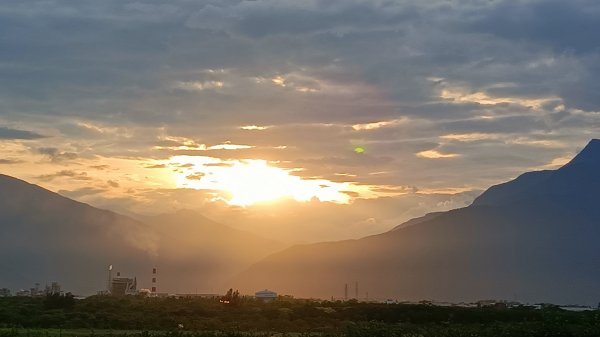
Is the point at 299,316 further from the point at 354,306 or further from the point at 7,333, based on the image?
the point at 7,333

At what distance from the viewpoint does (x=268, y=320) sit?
78.7 metres

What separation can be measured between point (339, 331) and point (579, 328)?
21999 millimetres

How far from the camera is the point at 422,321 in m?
82.9

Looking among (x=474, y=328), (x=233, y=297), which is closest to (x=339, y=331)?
(x=474, y=328)

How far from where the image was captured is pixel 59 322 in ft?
232

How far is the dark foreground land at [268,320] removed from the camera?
6481 cm

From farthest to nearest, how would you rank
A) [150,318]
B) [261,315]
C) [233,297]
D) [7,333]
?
1. [233,297]
2. [261,315]
3. [150,318]
4. [7,333]

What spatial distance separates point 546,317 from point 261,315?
30950 mm

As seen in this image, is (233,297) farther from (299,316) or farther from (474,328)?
(474,328)

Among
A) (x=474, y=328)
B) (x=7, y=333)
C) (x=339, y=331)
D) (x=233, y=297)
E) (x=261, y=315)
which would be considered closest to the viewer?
(x=7, y=333)

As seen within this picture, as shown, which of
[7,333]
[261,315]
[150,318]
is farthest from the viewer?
[261,315]

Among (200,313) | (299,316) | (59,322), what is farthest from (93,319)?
(299,316)

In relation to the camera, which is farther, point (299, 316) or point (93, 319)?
point (299, 316)

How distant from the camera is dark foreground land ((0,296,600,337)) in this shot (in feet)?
213
